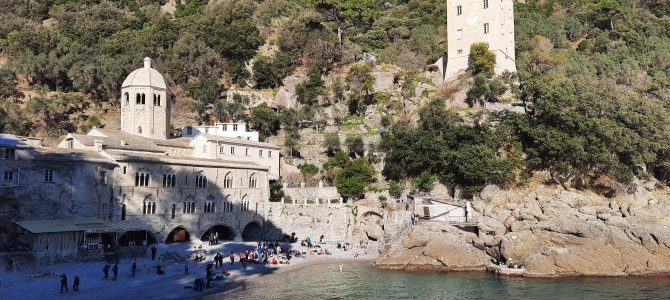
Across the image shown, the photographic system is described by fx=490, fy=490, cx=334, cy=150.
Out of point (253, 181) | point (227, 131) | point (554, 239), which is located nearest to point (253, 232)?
point (253, 181)

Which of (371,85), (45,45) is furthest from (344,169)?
(45,45)

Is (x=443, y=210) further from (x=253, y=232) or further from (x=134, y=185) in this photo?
(x=134, y=185)

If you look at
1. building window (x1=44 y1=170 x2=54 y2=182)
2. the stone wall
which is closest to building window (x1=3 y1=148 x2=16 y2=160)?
building window (x1=44 y1=170 x2=54 y2=182)

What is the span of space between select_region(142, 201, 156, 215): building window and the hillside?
1788cm

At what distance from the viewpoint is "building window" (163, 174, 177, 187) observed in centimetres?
3997

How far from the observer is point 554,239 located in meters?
37.8

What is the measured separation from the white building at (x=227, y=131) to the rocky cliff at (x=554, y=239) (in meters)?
22.6

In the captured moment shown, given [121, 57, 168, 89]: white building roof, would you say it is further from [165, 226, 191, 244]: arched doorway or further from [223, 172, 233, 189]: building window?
[165, 226, 191, 244]: arched doorway

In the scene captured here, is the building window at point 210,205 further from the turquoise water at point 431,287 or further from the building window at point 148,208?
the turquoise water at point 431,287

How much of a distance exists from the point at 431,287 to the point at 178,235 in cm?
2165

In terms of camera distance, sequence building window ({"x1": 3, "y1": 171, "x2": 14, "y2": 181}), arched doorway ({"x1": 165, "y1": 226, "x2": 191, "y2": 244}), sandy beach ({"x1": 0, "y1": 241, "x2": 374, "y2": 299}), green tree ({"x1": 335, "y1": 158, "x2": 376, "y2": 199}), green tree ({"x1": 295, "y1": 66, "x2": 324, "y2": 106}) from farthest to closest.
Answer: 1. green tree ({"x1": 295, "y1": 66, "x2": 324, "y2": 106})
2. green tree ({"x1": 335, "y1": 158, "x2": 376, "y2": 199})
3. arched doorway ({"x1": 165, "y1": 226, "x2": 191, "y2": 244})
4. building window ({"x1": 3, "y1": 171, "x2": 14, "y2": 181})
5. sandy beach ({"x1": 0, "y1": 241, "x2": 374, "y2": 299})

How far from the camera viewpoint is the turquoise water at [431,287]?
2969 cm

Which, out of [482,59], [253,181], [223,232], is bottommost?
[223,232]

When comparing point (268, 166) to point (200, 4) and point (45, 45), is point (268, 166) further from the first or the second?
point (200, 4)
